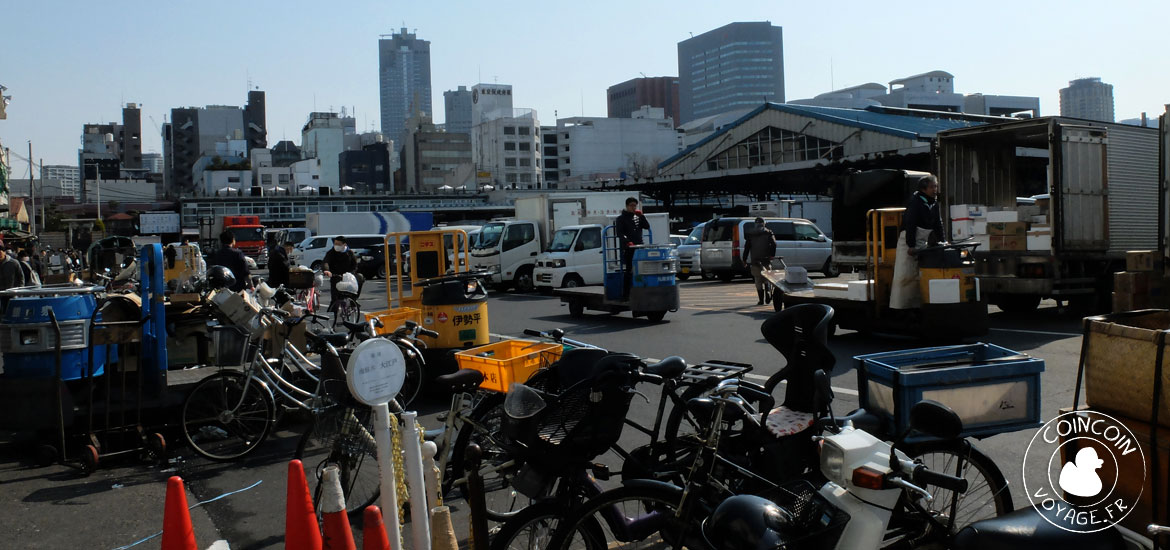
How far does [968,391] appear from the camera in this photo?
409cm

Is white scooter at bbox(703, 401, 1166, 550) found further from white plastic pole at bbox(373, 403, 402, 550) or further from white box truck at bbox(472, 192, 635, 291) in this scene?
white box truck at bbox(472, 192, 635, 291)

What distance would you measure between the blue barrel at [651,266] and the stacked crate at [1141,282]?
6586 millimetres

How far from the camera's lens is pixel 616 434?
391 centimetres

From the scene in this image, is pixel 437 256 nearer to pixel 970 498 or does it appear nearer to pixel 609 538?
pixel 609 538

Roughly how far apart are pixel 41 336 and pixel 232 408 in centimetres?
160

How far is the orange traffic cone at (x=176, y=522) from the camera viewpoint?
3.41 meters

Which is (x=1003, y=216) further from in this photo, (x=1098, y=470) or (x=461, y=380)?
(x=1098, y=470)

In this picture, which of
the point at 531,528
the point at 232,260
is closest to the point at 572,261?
the point at 232,260

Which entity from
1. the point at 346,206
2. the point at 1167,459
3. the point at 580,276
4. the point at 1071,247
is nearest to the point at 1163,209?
the point at 1071,247

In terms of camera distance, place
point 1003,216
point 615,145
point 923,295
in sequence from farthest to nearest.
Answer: point 615,145
point 1003,216
point 923,295

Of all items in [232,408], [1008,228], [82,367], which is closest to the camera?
[232,408]

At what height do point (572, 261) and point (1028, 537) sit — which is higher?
point (572, 261)

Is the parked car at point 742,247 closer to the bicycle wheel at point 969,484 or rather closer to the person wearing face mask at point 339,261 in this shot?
the person wearing face mask at point 339,261

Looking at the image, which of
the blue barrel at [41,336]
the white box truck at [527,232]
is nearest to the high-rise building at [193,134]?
the white box truck at [527,232]
